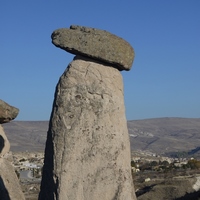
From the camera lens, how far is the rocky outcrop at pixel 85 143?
8.67m

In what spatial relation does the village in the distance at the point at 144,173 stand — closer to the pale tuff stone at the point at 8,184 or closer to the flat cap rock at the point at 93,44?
the pale tuff stone at the point at 8,184

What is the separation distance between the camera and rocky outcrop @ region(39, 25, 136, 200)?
8672 mm

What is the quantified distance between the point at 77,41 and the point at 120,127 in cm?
163

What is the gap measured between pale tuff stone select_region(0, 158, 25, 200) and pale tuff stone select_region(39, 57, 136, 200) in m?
4.79

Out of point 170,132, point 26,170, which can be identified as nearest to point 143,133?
point 170,132

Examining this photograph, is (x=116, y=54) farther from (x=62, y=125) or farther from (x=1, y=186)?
(x=1, y=186)

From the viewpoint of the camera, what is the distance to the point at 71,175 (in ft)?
28.5

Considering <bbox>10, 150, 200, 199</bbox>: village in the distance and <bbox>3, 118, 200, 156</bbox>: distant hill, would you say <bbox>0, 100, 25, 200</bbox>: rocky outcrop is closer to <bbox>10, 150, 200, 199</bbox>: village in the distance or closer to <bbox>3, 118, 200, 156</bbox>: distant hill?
<bbox>10, 150, 200, 199</bbox>: village in the distance

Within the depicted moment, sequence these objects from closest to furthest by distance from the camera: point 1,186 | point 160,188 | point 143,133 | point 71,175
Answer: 1. point 71,175
2. point 1,186
3. point 160,188
4. point 143,133

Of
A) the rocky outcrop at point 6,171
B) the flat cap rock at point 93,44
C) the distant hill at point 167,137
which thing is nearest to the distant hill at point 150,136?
the distant hill at point 167,137

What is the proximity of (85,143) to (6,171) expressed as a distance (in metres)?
6.01

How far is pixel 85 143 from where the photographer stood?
873 centimetres

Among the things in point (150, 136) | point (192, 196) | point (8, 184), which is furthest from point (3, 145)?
point (150, 136)

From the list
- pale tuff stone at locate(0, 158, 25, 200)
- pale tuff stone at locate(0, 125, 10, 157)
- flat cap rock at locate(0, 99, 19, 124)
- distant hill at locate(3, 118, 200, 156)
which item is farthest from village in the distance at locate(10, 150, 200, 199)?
distant hill at locate(3, 118, 200, 156)
